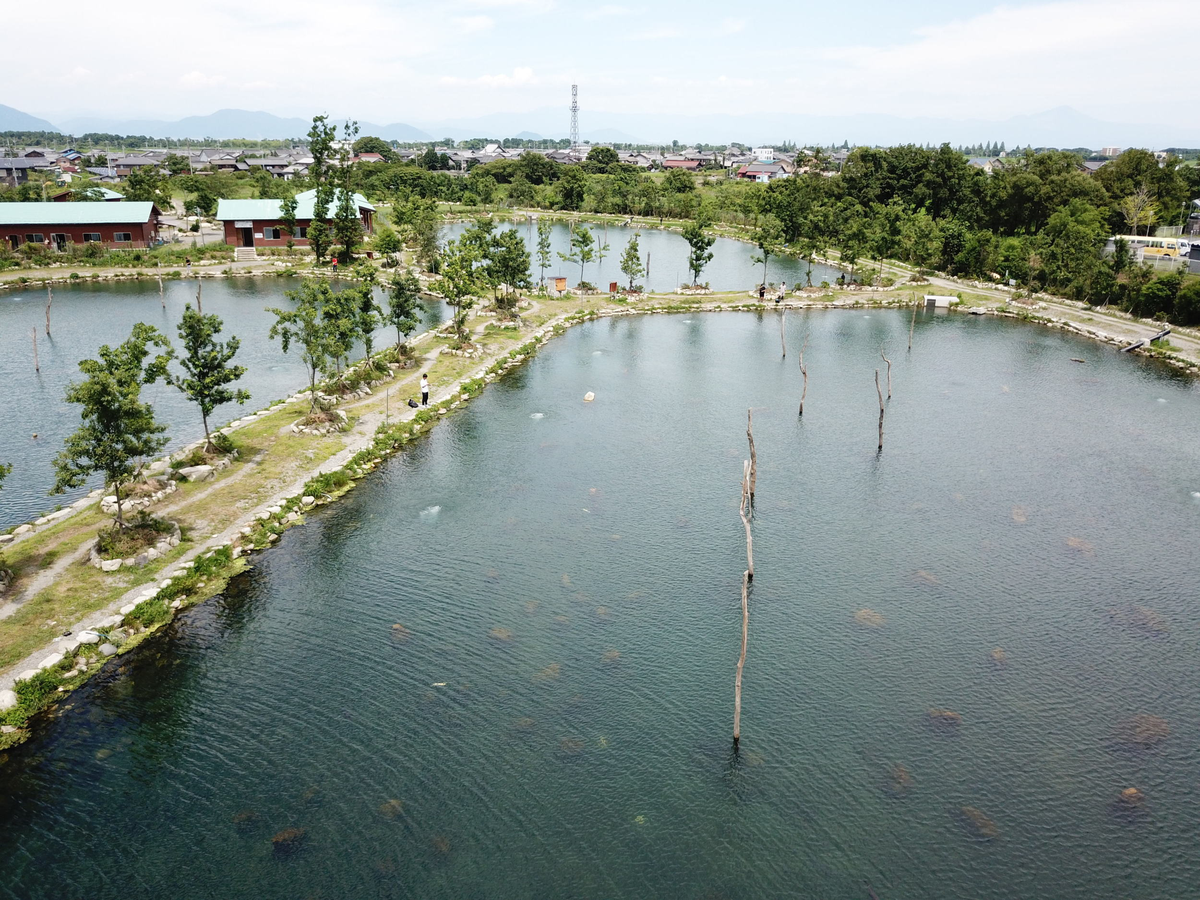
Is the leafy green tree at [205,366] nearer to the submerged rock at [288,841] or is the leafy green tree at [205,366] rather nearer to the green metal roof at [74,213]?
the submerged rock at [288,841]

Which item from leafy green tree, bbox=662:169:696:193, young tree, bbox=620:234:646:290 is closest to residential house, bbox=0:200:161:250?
young tree, bbox=620:234:646:290

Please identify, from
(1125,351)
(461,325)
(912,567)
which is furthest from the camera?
(1125,351)

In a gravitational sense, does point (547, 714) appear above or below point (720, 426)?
below

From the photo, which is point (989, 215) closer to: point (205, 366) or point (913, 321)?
point (913, 321)

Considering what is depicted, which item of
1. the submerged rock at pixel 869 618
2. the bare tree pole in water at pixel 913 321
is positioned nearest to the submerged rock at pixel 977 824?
the submerged rock at pixel 869 618

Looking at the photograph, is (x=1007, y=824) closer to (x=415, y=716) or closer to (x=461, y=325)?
(x=415, y=716)

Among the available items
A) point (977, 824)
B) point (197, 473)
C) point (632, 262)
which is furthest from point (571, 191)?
point (977, 824)

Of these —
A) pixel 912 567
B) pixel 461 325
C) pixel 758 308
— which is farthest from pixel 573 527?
pixel 758 308
